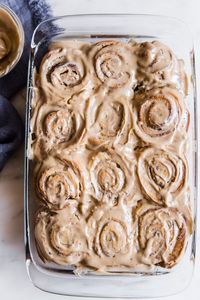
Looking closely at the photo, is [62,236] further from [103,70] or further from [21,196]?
[103,70]

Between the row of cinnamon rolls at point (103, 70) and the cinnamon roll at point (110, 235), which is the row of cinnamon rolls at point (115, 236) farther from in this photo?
the row of cinnamon rolls at point (103, 70)

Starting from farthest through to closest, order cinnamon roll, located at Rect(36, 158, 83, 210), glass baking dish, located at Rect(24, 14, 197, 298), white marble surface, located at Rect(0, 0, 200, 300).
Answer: white marble surface, located at Rect(0, 0, 200, 300) < glass baking dish, located at Rect(24, 14, 197, 298) < cinnamon roll, located at Rect(36, 158, 83, 210)

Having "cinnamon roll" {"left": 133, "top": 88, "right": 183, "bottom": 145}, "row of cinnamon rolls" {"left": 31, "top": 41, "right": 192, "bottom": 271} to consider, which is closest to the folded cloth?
"row of cinnamon rolls" {"left": 31, "top": 41, "right": 192, "bottom": 271}

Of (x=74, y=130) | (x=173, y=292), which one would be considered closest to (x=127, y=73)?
(x=74, y=130)

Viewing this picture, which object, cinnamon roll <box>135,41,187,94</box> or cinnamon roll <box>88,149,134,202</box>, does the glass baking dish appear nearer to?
cinnamon roll <box>135,41,187,94</box>

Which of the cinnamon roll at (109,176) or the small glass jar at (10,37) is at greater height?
the small glass jar at (10,37)

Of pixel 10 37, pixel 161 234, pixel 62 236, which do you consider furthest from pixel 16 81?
pixel 161 234

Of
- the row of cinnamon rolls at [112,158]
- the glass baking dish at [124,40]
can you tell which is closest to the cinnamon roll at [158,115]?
the row of cinnamon rolls at [112,158]
